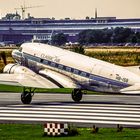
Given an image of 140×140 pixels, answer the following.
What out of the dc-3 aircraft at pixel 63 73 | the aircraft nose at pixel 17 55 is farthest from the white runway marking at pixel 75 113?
the aircraft nose at pixel 17 55

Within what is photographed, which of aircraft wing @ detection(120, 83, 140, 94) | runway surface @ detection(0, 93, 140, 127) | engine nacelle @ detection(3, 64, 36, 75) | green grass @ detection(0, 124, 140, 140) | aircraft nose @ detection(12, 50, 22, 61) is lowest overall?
runway surface @ detection(0, 93, 140, 127)

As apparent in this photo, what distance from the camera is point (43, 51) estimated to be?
145 feet

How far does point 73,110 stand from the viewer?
37219 mm

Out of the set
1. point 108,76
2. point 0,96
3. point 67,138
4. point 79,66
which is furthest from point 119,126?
point 0,96

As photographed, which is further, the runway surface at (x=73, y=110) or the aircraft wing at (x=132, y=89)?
the aircraft wing at (x=132, y=89)

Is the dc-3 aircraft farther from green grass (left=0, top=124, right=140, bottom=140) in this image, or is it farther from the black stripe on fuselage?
green grass (left=0, top=124, right=140, bottom=140)

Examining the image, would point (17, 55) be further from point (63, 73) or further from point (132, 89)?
point (132, 89)

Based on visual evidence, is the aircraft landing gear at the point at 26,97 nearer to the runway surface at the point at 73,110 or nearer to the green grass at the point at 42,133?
the runway surface at the point at 73,110

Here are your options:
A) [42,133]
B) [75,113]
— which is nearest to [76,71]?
[75,113]

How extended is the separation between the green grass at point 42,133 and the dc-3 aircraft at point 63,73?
29.4ft

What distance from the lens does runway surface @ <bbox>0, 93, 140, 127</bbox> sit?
32750 millimetres

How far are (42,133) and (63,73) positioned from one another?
50.9 feet

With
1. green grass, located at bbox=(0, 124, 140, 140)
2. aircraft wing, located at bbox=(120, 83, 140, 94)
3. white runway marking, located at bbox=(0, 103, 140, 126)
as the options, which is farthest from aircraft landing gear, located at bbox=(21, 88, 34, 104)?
green grass, located at bbox=(0, 124, 140, 140)

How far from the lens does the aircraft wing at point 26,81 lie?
4056cm
